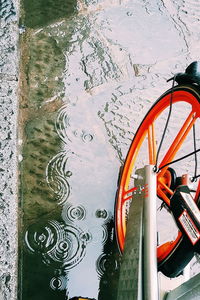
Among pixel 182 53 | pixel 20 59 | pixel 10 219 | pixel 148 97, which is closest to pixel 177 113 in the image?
pixel 148 97

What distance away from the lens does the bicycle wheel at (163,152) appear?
2830 millimetres

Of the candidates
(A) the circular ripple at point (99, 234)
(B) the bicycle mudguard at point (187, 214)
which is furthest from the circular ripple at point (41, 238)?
(B) the bicycle mudguard at point (187, 214)

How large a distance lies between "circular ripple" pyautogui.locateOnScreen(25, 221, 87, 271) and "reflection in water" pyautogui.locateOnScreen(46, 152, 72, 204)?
0.20 metres

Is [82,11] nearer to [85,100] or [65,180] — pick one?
[85,100]

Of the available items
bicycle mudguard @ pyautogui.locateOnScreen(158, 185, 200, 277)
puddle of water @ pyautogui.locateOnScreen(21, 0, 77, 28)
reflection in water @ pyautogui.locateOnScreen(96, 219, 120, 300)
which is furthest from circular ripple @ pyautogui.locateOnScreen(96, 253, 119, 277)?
puddle of water @ pyautogui.locateOnScreen(21, 0, 77, 28)

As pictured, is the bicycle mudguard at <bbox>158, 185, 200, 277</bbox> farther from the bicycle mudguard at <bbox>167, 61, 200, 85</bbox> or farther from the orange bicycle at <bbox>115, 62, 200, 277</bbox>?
the bicycle mudguard at <bbox>167, 61, 200, 85</bbox>

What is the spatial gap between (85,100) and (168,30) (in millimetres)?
1065

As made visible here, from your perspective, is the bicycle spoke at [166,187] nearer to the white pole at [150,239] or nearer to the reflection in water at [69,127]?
the white pole at [150,239]

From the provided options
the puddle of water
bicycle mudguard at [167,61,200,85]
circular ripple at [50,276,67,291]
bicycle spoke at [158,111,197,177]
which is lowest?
circular ripple at [50,276,67,291]

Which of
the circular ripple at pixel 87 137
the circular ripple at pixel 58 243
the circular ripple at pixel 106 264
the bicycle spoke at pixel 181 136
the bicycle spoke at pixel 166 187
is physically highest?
the circular ripple at pixel 87 137

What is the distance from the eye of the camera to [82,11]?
4.21 m

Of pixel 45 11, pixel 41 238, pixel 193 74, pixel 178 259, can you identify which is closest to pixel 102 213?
pixel 41 238

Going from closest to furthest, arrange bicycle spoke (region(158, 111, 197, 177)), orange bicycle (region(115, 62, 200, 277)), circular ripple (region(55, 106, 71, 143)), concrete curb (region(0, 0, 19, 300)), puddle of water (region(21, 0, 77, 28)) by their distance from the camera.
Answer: orange bicycle (region(115, 62, 200, 277))
bicycle spoke (region(158, 111, 197, 177))
concrete curb (region(0, 0, 19, 300))
circular ripple (region(55, 106, 71, 143))
puddle of water (region(21, 0, 77, 28))

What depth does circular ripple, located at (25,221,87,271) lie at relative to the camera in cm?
319
